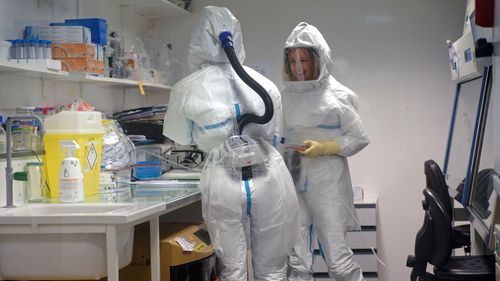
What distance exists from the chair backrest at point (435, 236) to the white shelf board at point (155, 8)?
2.27 m

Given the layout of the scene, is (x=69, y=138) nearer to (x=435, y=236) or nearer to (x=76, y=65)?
(x=76, y=65)

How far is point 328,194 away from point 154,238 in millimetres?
1132

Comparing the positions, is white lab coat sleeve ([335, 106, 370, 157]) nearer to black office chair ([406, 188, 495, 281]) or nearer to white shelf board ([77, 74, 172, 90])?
black office chair ([406, 188, 495, 281])

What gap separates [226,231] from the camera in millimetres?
2400

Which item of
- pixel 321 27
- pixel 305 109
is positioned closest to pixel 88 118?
pixel 305 109

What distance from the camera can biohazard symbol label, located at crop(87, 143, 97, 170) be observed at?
2373 mm

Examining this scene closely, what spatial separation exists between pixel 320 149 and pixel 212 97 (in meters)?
0.72

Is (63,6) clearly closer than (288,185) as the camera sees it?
No

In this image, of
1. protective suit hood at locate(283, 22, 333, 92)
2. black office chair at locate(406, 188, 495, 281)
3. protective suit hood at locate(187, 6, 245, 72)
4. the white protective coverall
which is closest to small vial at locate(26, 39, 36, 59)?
protective suit hood at locate(187, 6, 245, 72)

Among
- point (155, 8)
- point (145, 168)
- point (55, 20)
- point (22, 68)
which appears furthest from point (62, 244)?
point (155, 8)

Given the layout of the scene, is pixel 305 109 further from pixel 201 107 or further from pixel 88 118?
pixel 88 118

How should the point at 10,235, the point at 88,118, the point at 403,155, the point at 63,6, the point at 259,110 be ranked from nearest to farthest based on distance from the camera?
the point at 10,235
the point at 88,118
the point at 259,110
the point at 63,6
the point at 403,155

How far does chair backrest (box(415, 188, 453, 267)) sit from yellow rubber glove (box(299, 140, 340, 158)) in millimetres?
809

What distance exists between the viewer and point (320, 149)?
2924 millimetres
